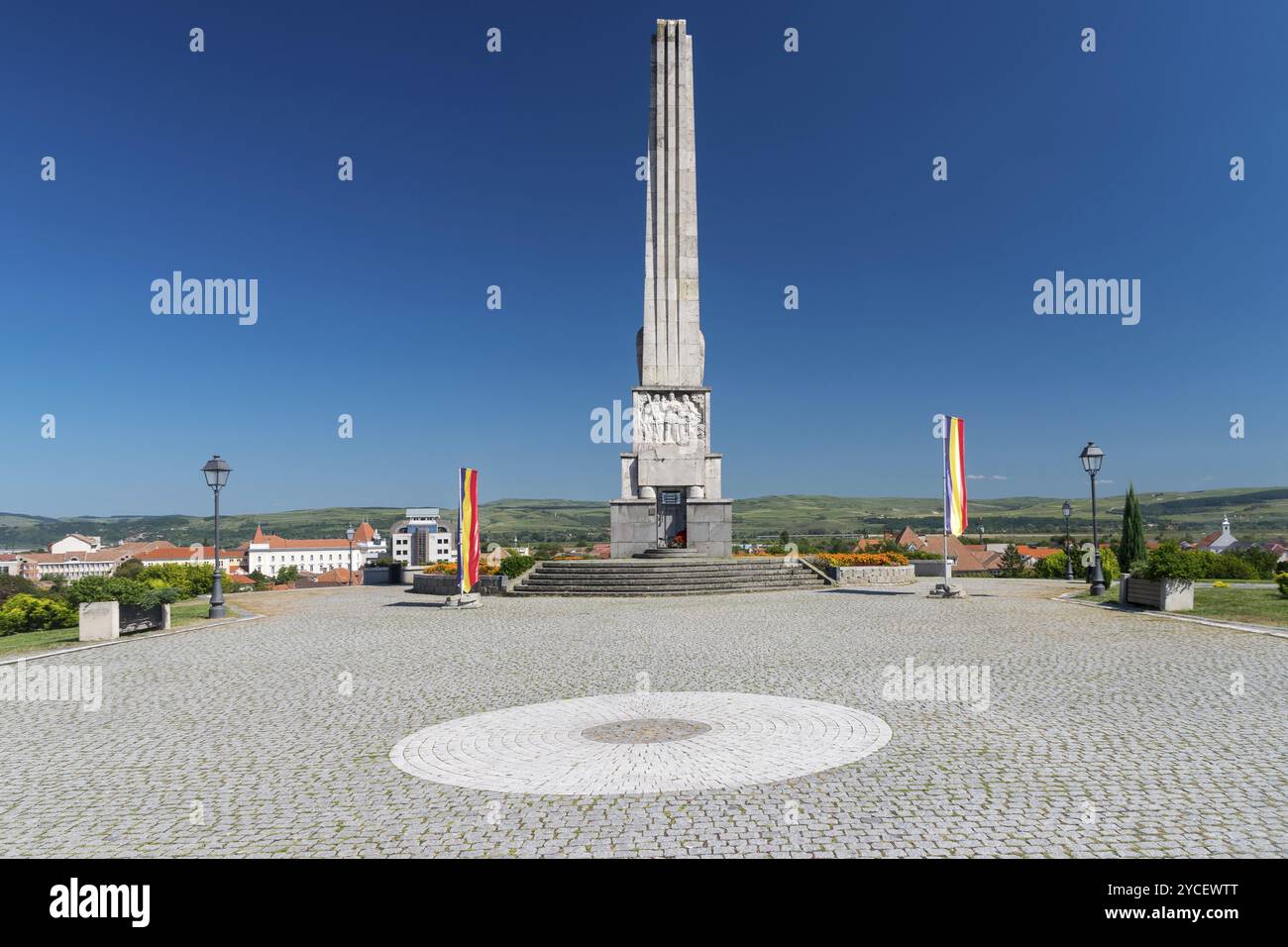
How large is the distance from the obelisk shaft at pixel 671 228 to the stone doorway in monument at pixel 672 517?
482 centimetres

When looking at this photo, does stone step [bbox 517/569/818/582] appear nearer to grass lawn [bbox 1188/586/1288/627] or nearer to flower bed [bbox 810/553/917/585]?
flower bed [bbox 810/553/917/585]

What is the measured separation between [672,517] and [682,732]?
25129 millimetres

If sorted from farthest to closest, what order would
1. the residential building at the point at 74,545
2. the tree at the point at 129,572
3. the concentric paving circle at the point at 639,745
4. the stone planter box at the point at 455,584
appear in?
the residential building at the point at 74,545, the stone planter box at the point at 455,584, the tree at the point at 129,572, the concentric paving circle at the point at 639,745

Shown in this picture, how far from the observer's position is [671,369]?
3225cm

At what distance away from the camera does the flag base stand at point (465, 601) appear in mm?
22516

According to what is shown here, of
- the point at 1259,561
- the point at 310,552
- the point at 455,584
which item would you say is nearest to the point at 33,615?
the point at 455,584

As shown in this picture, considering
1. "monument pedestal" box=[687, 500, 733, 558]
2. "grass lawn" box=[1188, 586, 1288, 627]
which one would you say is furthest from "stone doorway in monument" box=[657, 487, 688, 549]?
"grass lawn" box=[1188, 586, 1288, 627]

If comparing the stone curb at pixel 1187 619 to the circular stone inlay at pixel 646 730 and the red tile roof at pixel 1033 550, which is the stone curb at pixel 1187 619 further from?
the red tile roof at pixel 1033 550

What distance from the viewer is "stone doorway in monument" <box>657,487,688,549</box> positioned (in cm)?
3259

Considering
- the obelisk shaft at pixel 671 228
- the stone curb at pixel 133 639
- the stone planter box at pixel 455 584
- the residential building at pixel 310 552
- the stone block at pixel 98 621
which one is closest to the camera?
the stone curb at pixel 133 639

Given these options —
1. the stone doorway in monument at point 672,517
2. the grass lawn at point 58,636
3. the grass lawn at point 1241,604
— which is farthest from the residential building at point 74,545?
the grass lawn at point 1241,604
